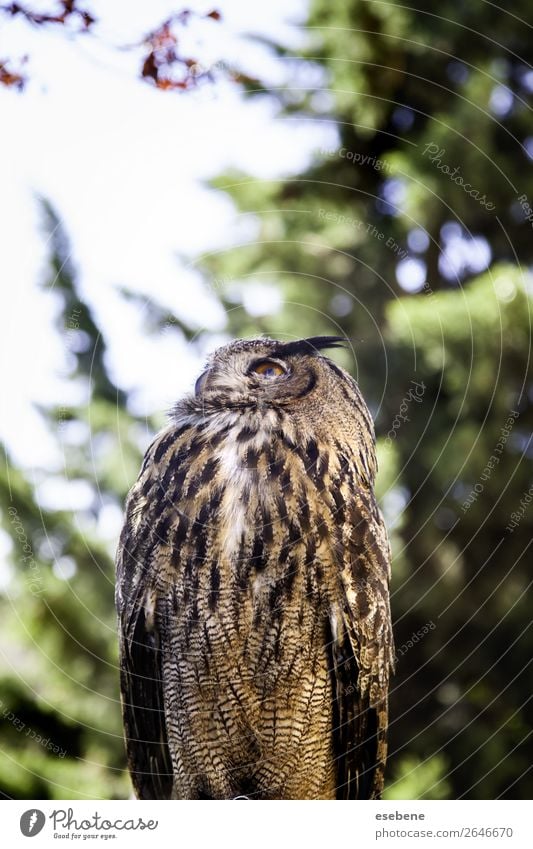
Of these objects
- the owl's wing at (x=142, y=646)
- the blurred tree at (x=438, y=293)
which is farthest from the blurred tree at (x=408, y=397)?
the owl's wing at (x=142, y=646)

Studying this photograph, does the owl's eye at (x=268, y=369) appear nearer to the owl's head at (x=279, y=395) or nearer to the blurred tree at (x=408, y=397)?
the owl's head at (x=279, y=395)

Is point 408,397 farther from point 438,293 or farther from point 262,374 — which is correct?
point 262,374

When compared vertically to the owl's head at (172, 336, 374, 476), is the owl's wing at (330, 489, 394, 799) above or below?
below

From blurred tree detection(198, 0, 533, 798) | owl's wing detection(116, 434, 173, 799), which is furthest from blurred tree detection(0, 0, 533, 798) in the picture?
owl's wing detection(116, 434, 173, 799)

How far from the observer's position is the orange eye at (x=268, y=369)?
4.54 feet

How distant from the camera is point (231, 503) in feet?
4.45

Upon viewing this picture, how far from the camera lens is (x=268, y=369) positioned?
4.57ft

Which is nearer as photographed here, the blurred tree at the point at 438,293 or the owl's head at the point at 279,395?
the owl's head at the point at 279,395

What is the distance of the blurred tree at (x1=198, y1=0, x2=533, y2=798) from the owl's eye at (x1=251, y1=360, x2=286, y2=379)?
63.3 inches
